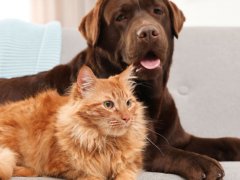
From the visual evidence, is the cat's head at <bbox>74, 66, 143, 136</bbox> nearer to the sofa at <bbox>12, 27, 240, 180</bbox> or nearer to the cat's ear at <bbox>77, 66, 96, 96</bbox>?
the cat's ear at <bbox>77, 66, 96, 96</bbox>

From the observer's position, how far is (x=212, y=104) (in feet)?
7.66

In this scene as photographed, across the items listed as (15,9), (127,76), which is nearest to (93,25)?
(127,76)

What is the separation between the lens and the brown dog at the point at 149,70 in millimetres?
1517

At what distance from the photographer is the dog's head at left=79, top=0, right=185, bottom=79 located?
153 centimetres

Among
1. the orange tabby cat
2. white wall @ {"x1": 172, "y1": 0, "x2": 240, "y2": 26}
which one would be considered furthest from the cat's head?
white wall @ {"x1": 172, "y1": 0, "x2": 240, "y2": 26}

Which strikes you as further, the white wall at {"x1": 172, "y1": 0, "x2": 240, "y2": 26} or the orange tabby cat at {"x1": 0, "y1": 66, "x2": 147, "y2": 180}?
the white wall at {"x1": 172, "y1": 0, "x2": 240, "y2": 26}

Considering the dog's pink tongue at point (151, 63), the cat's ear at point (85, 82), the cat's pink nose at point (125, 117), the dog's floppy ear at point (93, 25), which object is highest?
the dog's floppy ear at point (93, 25)

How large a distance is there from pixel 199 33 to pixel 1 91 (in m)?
1.13

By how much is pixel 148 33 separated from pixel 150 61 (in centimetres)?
14

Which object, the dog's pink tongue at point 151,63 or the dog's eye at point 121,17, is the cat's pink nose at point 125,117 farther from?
the dog's eye at point 121,17

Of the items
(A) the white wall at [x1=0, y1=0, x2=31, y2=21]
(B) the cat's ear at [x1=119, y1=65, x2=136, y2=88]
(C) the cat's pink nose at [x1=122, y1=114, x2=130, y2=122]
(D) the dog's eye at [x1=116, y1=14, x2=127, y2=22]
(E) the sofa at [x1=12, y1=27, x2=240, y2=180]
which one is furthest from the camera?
(A) the white wall at [x1=0, y1=0, x2=31, y2=21]

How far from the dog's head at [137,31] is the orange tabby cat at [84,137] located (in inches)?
6.1

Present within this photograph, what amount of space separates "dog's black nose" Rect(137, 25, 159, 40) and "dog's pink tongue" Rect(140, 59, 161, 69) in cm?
11

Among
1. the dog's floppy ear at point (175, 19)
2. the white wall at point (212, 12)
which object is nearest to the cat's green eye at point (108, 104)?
the dog's floppy ear at point (175, 19)
